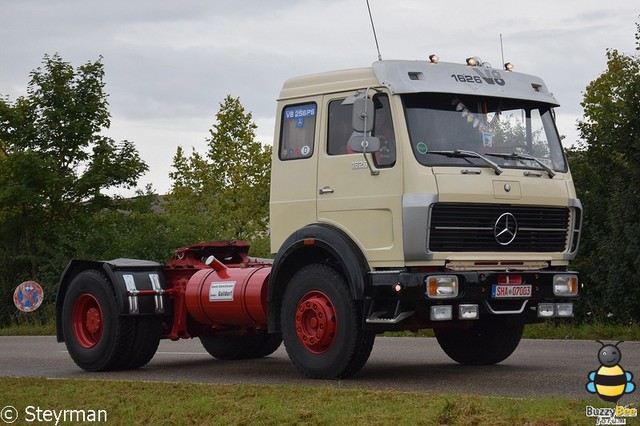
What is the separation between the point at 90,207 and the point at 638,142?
19.9 m

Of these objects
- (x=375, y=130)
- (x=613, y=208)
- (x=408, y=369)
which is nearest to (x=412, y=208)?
(x=375, y=130)

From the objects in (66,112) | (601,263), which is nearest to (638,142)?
(601,263)

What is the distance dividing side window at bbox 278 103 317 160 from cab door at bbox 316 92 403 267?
0.59 feet

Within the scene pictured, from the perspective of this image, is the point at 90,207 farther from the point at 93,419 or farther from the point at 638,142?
the point at 93,419

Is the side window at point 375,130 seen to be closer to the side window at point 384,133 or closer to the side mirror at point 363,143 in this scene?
the side window at point 384,133

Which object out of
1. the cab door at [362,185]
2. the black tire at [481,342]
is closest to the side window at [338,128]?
the cab door at [362,185]

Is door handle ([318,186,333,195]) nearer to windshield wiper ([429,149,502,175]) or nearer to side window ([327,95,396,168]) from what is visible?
side window ([327,95,396,168])

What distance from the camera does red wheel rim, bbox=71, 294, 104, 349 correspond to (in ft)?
46.9

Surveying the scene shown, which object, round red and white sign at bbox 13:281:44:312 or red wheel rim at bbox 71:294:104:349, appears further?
round red and white sign at bbox 13:281:44:312

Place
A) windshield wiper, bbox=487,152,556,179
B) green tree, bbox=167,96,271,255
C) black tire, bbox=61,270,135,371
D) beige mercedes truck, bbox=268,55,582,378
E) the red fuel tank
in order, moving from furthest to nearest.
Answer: green tree, bbox=167,96,271,255 < black tire, bbox=61,270,135,371 < the red fuel tank < windshield wiper, bbox=487,152,556,179 < beige mercedes truck, bbox=268,55,582,378

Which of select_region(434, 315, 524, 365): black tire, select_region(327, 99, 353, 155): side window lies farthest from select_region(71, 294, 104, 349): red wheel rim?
select_region(434, 315, 524, 365): black tire

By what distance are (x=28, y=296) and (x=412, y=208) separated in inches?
735

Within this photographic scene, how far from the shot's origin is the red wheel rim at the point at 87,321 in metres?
14.3

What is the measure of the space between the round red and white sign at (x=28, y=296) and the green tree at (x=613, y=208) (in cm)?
1267
